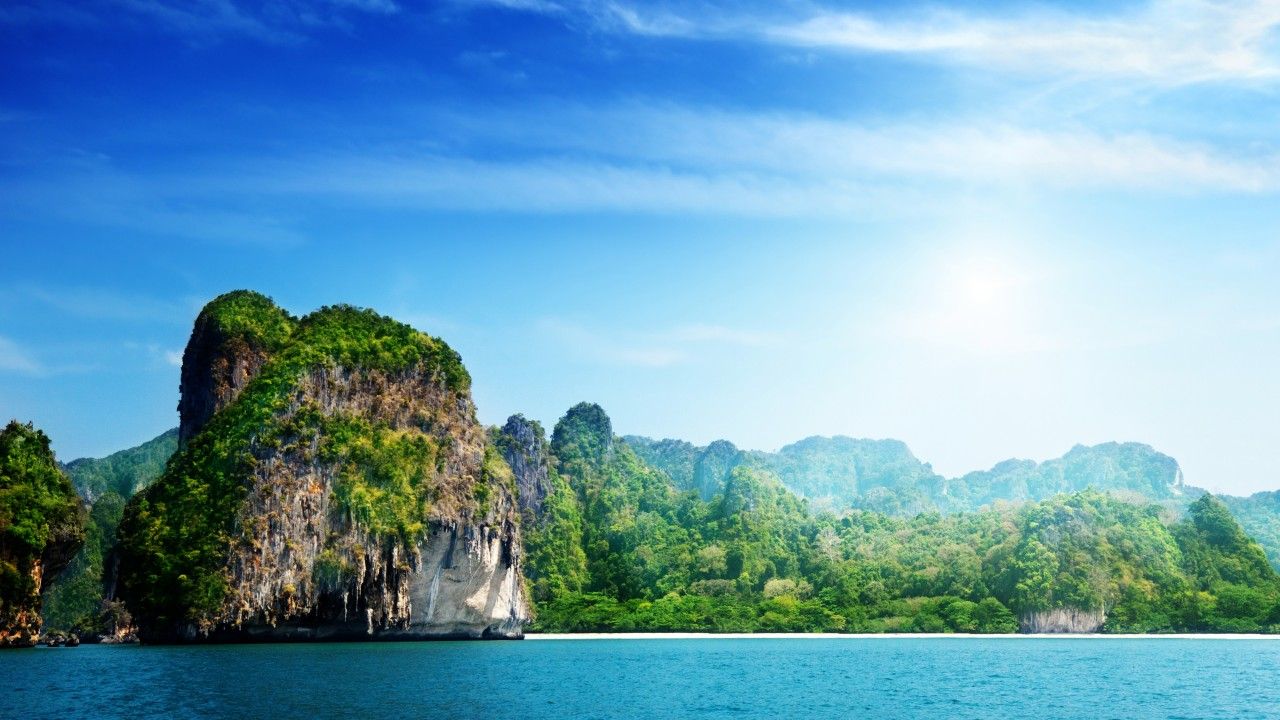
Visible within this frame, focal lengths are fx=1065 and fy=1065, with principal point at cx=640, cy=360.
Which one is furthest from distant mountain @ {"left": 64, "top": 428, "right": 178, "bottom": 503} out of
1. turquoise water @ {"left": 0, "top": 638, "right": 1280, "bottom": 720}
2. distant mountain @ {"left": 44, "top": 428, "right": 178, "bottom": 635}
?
turquoise water @ {"left": 0, "top": 638, "right": 1280, "bottom": 720}

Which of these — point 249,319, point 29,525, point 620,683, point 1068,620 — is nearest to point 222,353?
point 249,319

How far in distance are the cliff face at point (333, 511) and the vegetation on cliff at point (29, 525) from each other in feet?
16.3

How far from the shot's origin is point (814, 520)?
140 metres

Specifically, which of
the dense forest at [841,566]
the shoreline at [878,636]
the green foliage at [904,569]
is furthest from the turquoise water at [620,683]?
the dense forest at [841,566]

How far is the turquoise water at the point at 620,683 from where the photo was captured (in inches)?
1373

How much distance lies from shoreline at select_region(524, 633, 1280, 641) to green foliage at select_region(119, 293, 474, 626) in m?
24.1

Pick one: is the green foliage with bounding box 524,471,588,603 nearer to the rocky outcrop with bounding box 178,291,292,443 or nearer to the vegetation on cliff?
the rocky outcrop with bounding box 178,291,292,443

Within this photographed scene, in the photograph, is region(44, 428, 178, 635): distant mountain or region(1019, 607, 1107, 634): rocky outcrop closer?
A: region(44, 428, 178, 635): distant mountain

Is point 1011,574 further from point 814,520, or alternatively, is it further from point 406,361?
point 406,361

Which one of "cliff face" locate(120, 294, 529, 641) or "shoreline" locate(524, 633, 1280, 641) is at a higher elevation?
"cliff face" locate(120, 294, 529, 641)

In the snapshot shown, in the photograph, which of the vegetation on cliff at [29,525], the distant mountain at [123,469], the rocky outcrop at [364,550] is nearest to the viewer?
the vegetation on cliff at [29,525]

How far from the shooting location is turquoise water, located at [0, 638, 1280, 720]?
34.9 m

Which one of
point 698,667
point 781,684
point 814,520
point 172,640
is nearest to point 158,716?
point 781,684

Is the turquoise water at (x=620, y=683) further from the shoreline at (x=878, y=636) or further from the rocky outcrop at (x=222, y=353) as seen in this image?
the rocky outcrop at (x=222, y=353)
